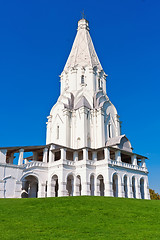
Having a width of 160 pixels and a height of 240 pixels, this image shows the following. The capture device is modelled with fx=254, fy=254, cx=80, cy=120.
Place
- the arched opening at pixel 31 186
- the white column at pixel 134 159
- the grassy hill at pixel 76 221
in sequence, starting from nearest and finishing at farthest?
the grassy hill at pixel 76 221
the arched opening at pixel 31 186
the white column at pixel 134 159

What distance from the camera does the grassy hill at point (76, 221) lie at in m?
10.7

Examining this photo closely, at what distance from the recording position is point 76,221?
13.5 meters

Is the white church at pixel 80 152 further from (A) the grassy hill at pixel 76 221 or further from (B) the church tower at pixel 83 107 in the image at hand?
(A) the grassy hill at pixel 76 221

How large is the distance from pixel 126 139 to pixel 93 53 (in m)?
18.1

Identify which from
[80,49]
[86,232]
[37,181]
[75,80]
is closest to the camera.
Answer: [86,232]

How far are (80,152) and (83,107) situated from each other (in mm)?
6997

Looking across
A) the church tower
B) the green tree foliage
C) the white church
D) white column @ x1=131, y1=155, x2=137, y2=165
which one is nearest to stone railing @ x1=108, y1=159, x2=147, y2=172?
the white church

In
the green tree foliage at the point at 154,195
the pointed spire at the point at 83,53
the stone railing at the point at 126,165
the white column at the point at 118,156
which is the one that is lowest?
the green tree foliage at the point at 154,195

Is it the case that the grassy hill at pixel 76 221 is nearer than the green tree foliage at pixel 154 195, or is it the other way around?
the grassy hill at pixel 76 221

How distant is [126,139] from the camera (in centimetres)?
3684

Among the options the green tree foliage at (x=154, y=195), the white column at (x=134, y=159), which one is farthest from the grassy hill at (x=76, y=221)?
the green tree foliage at (x=154, y=195)

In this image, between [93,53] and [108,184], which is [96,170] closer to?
[108,184]

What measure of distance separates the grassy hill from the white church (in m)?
12.0

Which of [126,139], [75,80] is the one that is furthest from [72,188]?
[75,80]
